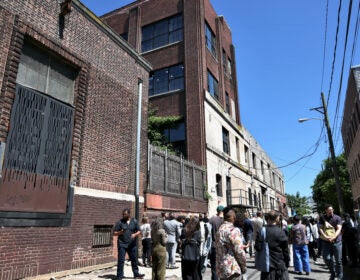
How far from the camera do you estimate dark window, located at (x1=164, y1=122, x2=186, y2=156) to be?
20766 mm

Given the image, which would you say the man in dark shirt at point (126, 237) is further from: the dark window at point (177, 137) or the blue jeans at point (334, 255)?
the dark window at point (177, 137)

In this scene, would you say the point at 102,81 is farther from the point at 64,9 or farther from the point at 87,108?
the point at 64,9

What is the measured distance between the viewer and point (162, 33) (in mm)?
23766

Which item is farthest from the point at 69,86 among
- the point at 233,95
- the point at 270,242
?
the point at 233,95

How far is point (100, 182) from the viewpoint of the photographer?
399 inches

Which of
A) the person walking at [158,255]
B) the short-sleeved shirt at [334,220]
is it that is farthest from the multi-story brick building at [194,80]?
the person walking at [158,255]

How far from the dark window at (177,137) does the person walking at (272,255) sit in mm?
15087

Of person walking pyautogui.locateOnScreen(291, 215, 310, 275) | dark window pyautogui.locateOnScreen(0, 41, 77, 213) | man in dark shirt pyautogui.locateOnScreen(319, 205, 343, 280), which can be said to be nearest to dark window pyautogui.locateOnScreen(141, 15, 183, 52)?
dark window pyautogui.locateOnScreen(0, 41, 77, 213)

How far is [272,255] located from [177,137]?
15786 mm

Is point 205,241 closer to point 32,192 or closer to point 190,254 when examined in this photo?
point 190,254

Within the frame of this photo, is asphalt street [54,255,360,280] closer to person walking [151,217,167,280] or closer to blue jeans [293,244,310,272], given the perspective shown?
blue jeans [293,244,310,272]

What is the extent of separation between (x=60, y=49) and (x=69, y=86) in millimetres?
1179

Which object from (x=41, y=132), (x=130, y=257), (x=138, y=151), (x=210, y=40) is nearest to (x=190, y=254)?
(x=130, y=257)

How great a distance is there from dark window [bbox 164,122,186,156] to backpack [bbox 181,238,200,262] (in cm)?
1472
